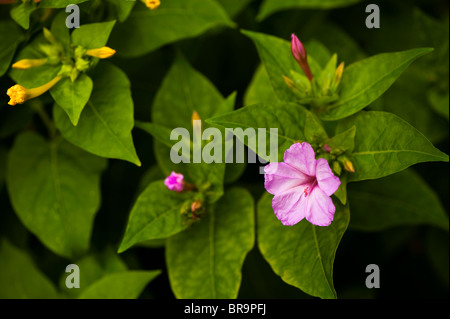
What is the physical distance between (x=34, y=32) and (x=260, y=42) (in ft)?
2.12

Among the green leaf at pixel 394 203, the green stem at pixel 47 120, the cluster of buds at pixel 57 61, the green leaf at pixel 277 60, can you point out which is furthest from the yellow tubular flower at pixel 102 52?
the green leaf at pixel 394 203

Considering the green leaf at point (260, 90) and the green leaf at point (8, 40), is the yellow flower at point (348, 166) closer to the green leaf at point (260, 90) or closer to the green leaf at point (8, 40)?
the green leaf at point (260, 90)

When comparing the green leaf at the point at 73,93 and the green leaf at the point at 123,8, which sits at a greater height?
the green leaf at the point at 123,8

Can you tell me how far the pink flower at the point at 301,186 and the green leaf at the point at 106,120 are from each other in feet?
1.19

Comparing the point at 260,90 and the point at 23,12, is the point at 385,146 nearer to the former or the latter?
the point at 260,90

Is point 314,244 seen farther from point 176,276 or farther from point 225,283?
point 176,276

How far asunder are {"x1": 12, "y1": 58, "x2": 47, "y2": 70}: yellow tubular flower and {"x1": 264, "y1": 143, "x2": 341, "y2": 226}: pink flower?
68cm

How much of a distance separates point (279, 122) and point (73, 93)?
53 centimetres

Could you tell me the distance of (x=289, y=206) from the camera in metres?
1.17

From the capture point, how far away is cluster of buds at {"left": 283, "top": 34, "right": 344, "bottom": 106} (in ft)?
4.37

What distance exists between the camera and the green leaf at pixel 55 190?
1521mm

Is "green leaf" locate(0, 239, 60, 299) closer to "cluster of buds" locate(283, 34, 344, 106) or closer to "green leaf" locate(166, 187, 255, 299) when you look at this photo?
"green leaf" locate(166, 187, 255, 299)

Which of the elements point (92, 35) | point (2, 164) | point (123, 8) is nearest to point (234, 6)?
point (123, 8)

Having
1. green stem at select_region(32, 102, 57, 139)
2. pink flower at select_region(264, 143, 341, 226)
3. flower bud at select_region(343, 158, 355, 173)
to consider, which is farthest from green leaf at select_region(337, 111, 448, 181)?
green stem at select_region(32, 102, 57, 139)
